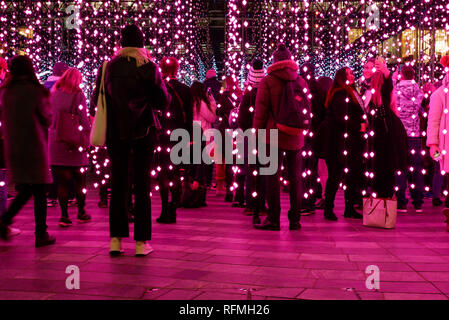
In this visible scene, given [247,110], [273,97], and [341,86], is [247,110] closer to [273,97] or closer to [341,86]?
[273,97]

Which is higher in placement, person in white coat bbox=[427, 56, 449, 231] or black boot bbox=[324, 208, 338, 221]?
person in white coat bbox=[427, 56, 449, 231]

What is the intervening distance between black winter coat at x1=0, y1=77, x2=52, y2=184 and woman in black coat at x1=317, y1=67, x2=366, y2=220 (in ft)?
11.7

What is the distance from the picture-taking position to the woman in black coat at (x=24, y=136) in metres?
5.18

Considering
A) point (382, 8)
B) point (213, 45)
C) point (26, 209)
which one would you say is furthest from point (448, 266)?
point (213, 45)

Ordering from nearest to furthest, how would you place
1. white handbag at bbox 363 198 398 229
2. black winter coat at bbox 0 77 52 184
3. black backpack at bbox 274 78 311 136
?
black winter coat at bbox 0 77 52 184 → black backpack at bbox 274 78 311 136 → white handbag at bbox 363 198 398 229

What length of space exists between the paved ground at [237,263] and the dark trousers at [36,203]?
241mm

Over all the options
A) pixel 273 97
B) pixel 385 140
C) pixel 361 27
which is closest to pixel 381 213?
pixel 385 140

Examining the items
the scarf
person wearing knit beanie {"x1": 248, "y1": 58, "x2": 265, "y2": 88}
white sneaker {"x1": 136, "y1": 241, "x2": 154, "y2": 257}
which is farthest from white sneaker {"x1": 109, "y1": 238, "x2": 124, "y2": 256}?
person wearing knit beanie {"x1": 248, "y1": 58, "x2": 265, "y2": 88}

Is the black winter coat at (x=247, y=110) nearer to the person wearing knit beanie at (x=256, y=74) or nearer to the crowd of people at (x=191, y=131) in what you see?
the crowd of people at (x=191, y=131)

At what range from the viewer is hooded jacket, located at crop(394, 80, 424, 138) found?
8.17 m

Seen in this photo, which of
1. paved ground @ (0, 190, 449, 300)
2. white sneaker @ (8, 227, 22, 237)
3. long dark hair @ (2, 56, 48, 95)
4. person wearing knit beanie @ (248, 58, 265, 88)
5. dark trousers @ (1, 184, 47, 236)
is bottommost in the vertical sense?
paved ground @ (0, 190, 449, 300)

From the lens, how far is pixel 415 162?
8305mm

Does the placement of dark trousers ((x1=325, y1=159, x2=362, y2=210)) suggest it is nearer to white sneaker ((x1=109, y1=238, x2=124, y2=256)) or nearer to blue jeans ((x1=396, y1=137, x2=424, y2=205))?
blue jeans ((x1=396, y1=137, x2=424, y2=205))

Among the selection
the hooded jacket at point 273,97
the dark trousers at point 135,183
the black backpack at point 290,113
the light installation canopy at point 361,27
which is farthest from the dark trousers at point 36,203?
the light installation canopy at point 361,27
